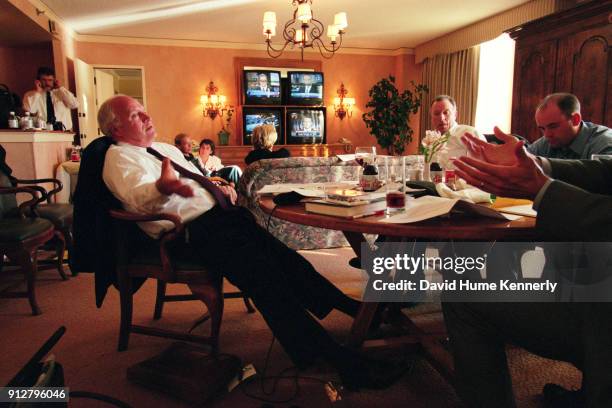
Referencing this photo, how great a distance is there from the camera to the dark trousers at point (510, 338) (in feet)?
2.42

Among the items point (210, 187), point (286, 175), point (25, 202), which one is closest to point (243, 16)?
point (286, 175)

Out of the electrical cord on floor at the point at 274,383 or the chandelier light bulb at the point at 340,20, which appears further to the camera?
the chandelier light bulb at the point at 340,20

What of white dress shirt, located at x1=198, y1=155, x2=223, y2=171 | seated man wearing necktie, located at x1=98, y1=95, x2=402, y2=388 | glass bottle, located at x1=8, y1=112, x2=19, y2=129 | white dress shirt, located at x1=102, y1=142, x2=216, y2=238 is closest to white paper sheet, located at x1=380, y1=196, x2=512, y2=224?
seated man wearing necktie, located at x1=98, y1=95, x2=402, y2=388

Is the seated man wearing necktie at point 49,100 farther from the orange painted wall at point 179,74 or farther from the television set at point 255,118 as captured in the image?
the television set at point 255,118

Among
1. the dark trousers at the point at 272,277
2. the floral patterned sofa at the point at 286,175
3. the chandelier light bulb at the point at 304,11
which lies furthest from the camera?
the chandelier light bulb at the point at 304,11

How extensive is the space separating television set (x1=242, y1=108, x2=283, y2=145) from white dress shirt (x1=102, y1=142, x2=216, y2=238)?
5.15 metres

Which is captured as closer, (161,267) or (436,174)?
(436,174)

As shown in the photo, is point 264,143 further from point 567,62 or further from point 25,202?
point 567,62

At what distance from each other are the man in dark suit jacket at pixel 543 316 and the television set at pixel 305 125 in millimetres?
6128

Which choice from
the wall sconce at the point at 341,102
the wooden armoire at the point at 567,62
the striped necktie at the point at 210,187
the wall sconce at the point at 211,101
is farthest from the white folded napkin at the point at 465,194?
the wall sconce at the point at 341,102

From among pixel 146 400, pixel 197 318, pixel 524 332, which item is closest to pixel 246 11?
pixel 197 318

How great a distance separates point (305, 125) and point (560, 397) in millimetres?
6178

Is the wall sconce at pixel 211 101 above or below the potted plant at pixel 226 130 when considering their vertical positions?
above

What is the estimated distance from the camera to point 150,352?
176cm
